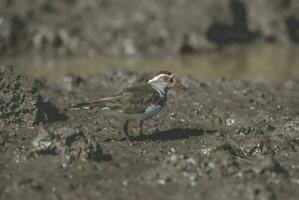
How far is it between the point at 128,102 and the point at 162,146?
3.18 feet

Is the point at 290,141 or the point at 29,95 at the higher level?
the point at 29,95

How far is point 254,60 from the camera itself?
2525 cm

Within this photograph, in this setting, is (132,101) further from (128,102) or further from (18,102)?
(18,102)

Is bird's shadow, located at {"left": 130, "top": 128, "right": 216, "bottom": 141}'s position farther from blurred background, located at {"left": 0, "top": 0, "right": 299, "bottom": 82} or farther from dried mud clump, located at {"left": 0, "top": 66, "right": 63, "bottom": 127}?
blurred background, located at {"left": 0, "top": 0, "right": 299, "bottom": 82}

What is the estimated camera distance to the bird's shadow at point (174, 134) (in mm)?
13852

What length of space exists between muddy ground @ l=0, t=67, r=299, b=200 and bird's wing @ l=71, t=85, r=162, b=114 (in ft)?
2.04

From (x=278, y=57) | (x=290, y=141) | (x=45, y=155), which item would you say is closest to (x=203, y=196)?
(x=45, y=155)

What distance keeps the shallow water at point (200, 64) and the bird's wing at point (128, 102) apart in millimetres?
8916

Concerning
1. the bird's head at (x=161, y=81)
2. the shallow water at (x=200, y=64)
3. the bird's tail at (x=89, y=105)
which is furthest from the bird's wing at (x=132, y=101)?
the shallow water at (x=200, y=64)

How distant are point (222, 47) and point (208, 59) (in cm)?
178

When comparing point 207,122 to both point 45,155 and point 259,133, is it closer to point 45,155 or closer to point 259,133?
point 259,133

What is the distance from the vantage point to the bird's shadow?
45.4 ft

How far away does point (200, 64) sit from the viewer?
2462 cm

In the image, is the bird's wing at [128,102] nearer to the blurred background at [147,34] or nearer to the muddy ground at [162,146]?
the muddy ground at [162,146]
